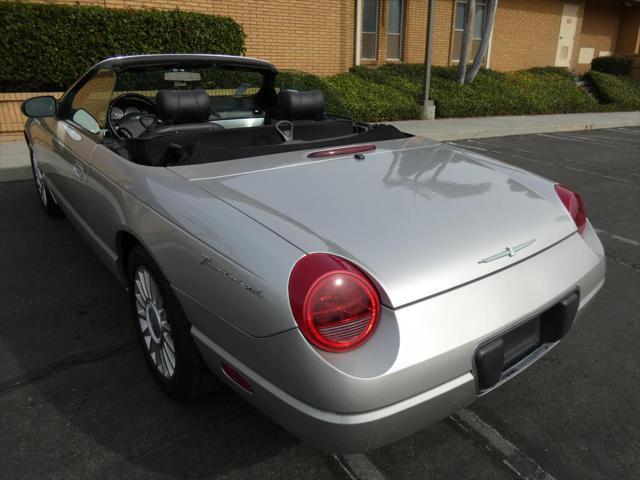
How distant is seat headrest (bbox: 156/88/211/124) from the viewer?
2840mm

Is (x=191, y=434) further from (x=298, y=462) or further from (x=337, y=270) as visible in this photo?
(x=337, y=270)

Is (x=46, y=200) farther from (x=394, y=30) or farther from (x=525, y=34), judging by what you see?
(x=525, y=34)

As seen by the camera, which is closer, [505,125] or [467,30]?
[505,125]

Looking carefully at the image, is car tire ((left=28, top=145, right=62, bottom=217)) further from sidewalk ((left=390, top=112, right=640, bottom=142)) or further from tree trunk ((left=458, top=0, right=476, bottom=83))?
tree trunk ((left=458, top=0, right=476, bottom=83))

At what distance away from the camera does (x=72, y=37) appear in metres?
8.50

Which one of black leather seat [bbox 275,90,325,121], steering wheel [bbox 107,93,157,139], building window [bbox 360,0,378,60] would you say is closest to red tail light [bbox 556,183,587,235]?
black leather seat [bbox 275,90,325,121]

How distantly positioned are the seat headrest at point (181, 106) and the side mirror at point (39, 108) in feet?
3.90

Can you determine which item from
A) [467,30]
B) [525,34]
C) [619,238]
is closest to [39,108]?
[619,238]

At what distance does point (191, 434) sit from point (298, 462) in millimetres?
474

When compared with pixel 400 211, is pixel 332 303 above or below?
below

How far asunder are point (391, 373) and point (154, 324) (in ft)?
4.05

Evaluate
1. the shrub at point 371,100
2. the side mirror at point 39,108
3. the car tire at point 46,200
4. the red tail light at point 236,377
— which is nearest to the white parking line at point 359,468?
the red tail light at point 236,377

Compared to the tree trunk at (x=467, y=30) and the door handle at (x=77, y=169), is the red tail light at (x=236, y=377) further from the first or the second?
the tree trunk at (x=467, y=30)

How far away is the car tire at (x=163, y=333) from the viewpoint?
76.9 inches
